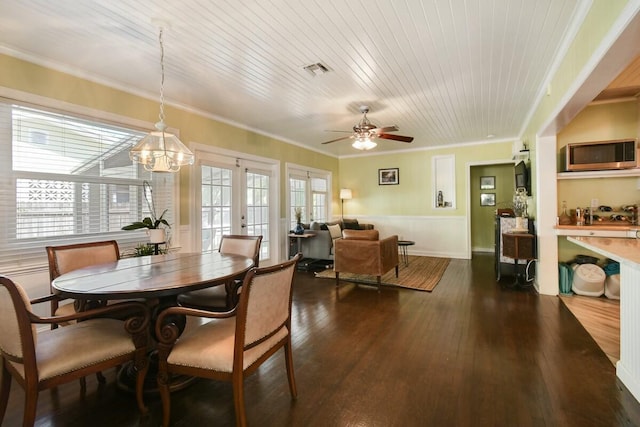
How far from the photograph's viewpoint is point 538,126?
384cm

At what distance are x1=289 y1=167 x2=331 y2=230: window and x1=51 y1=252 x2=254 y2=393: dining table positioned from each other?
383 cm

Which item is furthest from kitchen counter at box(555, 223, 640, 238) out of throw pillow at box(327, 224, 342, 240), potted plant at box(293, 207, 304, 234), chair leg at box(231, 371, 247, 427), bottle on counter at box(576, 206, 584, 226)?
chair leg at box(231, 371, 247, 427)

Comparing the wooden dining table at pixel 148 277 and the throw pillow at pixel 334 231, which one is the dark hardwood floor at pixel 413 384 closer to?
the wooden dining table at pixel 148 277

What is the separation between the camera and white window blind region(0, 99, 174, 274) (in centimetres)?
257

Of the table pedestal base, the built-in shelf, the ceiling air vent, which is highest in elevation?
the ceiling air vent

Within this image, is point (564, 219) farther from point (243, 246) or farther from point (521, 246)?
point (243, 246)

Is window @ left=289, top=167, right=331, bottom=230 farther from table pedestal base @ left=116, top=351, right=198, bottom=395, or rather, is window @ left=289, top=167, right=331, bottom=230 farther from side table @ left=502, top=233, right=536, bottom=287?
table pedestal base @ left=116, top=351, right=198, bottom=395

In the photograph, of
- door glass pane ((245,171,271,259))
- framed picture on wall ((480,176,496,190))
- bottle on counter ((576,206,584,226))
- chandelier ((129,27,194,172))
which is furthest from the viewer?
framed picture on wall ((480,176,496,190))

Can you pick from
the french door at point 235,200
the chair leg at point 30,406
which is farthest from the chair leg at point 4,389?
the french door at point 235,200

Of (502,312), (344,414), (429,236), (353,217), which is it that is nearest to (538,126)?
(502,312)

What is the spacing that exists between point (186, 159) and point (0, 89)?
5.23ft

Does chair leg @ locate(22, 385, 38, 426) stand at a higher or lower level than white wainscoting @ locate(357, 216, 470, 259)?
lower

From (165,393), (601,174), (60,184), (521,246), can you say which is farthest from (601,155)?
(60,184)

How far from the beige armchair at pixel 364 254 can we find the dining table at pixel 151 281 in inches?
84.0
